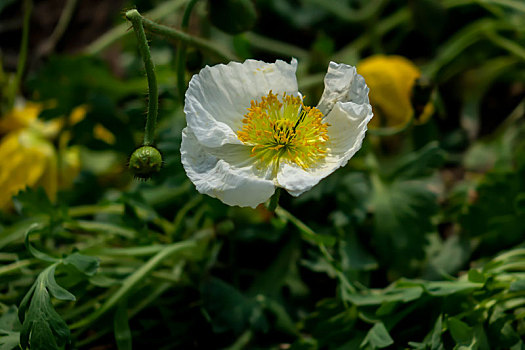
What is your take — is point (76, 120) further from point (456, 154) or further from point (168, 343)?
point (456, 154)

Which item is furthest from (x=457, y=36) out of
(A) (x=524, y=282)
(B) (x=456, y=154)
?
(A) (x=524, y=282)

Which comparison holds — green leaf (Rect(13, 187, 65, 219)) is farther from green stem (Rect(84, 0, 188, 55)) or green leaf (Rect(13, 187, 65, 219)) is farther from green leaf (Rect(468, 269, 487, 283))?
green leaf (Rect(468, 269, 487, 283))

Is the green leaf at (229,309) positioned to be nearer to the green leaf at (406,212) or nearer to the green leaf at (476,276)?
the green leaf at (406,212)

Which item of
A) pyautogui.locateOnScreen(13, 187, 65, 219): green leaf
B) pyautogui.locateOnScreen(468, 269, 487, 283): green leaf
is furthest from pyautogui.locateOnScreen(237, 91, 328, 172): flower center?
pyautogui.locateOnScreen(13, 187, 65, 219): green leaf

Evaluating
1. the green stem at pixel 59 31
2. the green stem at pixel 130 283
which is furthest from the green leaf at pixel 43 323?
the green stem at pixel 59 31

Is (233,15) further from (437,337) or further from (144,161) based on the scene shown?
(437,337)

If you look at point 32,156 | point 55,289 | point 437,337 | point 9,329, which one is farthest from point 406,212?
point 32,156
